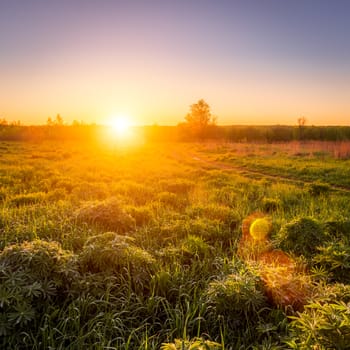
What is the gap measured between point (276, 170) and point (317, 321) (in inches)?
549

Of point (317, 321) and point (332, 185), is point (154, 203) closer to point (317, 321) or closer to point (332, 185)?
point (317, 321)

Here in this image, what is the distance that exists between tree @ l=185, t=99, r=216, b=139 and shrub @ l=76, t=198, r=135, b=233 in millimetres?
54467

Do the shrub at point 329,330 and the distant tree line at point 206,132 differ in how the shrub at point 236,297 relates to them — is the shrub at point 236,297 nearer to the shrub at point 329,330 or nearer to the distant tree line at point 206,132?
the shrub at point 329,330

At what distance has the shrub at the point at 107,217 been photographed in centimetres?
610

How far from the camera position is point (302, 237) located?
16.4 ft

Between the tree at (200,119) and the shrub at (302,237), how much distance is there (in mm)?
55323

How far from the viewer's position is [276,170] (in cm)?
1578

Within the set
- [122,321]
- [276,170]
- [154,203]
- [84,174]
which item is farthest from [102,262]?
[276,170]

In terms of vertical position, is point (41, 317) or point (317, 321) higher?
point (317, 321)

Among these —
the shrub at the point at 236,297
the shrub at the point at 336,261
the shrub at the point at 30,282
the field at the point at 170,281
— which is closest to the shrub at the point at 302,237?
the field at the point at 170,281

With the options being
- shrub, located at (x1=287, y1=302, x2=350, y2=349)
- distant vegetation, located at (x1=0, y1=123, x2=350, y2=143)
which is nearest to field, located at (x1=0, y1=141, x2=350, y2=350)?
shrub, located at (x1=287, y1=302, x2=350, y2=349)

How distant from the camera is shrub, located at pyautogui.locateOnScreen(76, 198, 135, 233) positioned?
610cm

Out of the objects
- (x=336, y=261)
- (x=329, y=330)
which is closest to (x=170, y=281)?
(x=329, y=330)

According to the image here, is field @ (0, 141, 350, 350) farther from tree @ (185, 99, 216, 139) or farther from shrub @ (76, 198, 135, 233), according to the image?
tree @ (185, 99, 216, 139)
